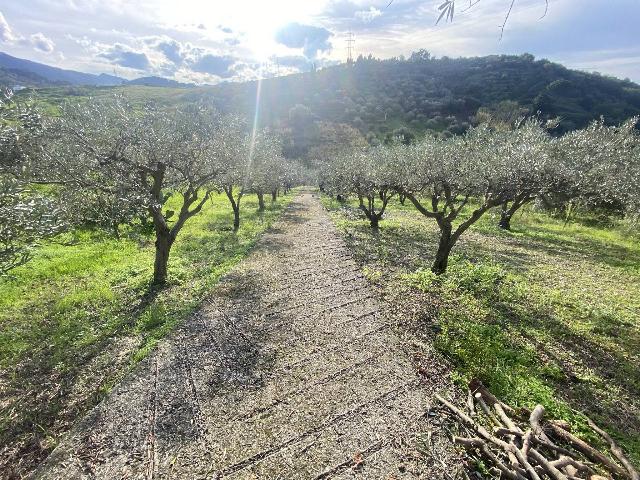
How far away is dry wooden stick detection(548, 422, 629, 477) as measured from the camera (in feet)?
24.1

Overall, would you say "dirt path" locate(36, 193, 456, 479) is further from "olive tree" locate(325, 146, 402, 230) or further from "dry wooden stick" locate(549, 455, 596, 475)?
"olive tree" locate(325, 146, 402, 230)

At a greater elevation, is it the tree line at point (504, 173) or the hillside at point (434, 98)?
the hillside at point (434, 98)

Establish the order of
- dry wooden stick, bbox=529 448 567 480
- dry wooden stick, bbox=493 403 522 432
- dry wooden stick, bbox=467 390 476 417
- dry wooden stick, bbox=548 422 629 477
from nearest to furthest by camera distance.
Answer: dry wooden stick, bbox=529 448 567 480
dry wooden stick, bbox=548 422 629 477
dry wooden stick, bbox=493 403 522 432
dry wooden stick, bbox=467 390 476 417

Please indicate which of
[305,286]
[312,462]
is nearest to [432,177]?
[305,286]

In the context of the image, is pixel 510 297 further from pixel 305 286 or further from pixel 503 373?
pixel 305 286

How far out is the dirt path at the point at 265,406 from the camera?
25.6 feet

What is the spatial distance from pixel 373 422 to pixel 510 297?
37.3ft

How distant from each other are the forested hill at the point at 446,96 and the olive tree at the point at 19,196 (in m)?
108

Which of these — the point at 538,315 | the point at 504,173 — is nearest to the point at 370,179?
the point at 504,173

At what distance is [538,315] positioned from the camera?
50.1ft

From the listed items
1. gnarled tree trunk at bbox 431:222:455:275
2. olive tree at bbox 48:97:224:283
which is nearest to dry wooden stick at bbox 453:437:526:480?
gnarled tree trunk at bbox 431:222:455:275

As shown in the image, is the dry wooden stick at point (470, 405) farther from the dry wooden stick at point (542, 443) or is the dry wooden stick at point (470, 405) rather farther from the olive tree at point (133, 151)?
the olive tree at point (133, 151)

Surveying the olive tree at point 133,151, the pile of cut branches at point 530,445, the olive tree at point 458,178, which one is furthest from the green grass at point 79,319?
the olive tree at point 458,178

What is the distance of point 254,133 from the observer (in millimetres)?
38094
